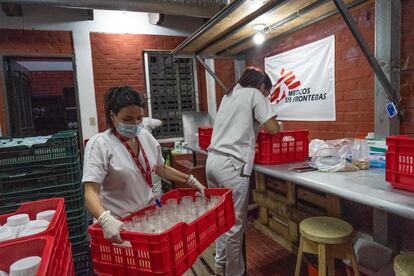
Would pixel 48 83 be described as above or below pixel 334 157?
above

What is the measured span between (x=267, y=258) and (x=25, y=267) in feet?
7.14

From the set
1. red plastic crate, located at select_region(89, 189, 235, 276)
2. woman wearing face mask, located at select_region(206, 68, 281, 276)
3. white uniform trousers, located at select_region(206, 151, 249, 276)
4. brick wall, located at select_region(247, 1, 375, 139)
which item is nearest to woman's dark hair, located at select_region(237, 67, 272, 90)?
woman wearing face mask, located at select_region(206, 68, 281, 276)

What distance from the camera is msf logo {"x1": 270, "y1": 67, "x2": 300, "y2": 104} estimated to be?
280 centimetres

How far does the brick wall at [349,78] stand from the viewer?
205cm

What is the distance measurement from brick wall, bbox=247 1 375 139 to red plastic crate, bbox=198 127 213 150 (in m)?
1.01

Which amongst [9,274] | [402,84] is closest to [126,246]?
[9,274]

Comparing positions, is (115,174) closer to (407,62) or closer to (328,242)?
(328,242)

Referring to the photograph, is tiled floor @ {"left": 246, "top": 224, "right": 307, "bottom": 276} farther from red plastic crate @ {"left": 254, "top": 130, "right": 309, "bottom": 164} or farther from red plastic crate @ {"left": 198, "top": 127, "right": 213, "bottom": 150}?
red plastic crate @ {"left": 198, "top": 127, "right": 213, "bottom": 150}

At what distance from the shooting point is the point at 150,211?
1.29 m

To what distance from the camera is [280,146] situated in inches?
80.3

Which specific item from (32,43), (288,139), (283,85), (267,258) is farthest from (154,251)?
(32,43)

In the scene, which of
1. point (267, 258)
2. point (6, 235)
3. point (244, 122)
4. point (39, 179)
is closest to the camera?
point (6, 235)

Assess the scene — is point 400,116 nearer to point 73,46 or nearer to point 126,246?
point 126,246

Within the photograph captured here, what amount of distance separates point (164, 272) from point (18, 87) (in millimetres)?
4082
